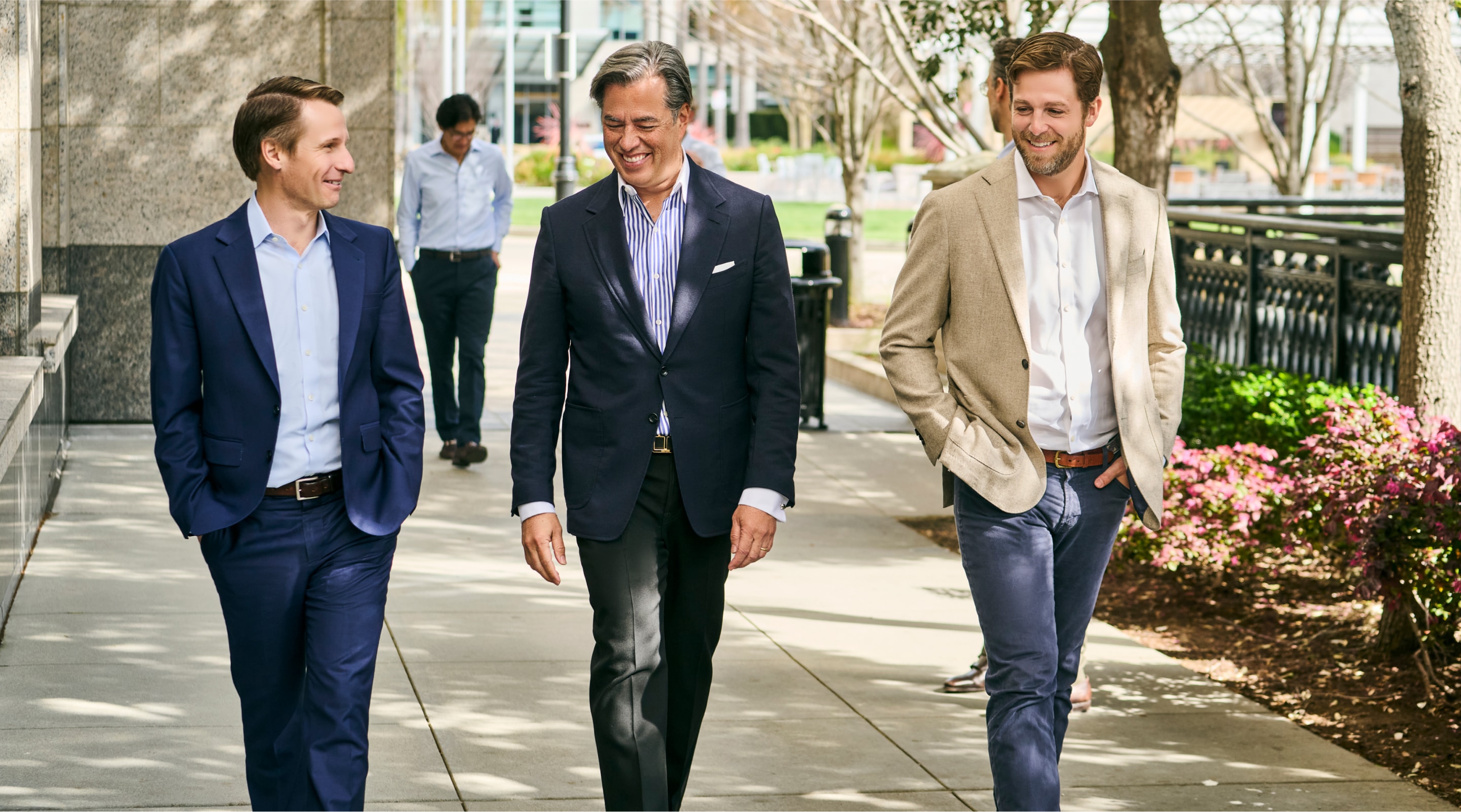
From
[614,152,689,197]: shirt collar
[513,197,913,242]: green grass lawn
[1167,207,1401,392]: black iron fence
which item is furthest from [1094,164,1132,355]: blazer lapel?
[513,197,913,242]: green grass lawn

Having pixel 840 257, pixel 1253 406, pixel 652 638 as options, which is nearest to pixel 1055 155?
pixel 652 638

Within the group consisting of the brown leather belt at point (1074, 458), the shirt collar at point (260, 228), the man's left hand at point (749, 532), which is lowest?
the man's left hand at point (749, 532)

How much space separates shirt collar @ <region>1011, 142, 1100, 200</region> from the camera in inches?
162

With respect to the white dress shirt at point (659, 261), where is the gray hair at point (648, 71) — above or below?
above

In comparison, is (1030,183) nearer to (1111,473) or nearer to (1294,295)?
(1111,473)

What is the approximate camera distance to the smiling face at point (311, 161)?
12.3ft

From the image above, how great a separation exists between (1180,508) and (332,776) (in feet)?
14.7

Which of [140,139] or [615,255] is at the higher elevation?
[140,139]

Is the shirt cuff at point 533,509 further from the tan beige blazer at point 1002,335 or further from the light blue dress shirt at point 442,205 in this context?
the light blue dress shirt at point 442,205

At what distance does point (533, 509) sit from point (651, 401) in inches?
15.2

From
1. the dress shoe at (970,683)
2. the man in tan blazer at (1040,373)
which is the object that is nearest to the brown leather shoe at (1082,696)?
the dress shoe at (970,683)

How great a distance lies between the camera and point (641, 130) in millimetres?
3875

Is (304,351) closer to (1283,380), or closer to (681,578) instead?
(681,578)

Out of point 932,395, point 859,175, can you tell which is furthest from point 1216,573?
point 859,175
